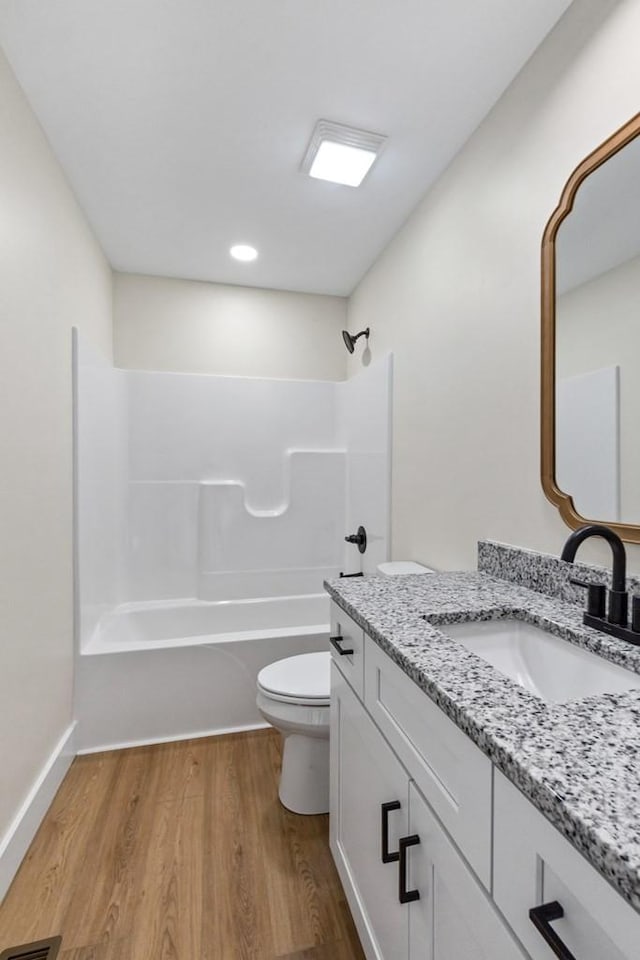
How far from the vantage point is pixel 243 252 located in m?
2.61

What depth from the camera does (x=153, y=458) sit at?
2979mm

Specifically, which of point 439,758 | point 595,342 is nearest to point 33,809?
point 439,758

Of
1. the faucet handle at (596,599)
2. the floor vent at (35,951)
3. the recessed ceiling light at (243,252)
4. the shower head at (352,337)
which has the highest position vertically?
the recessed ceiling light at (243,252)

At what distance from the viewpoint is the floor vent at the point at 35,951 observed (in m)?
1.18

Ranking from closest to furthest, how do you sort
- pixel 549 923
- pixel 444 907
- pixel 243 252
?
pixel 549 923, pixel 444 907, pixel 243 252

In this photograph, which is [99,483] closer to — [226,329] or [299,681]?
[226,329]

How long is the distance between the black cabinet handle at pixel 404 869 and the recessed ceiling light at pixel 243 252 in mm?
2638

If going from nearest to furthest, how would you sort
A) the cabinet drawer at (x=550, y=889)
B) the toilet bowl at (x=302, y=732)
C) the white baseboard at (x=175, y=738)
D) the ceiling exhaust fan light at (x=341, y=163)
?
the cabinet drawer at (x=550, y=889) < the toilet bowl at (x=302, y=732) < the ceiling exhaust fan light at (x=341, y=163) < the white baseboard at (x=175, y=738)

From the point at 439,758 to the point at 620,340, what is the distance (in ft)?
3.30

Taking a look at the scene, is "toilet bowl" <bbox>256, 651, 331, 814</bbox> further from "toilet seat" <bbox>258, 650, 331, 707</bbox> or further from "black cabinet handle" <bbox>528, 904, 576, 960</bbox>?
"black cabinet handle" <bbox>528, 904, 576, 960</bbox>

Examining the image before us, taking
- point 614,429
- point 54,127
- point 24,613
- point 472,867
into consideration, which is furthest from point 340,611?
point 54,127

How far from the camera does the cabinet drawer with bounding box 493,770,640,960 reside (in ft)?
1.41

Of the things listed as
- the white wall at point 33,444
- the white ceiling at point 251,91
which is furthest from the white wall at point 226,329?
the white wall at point 33,444

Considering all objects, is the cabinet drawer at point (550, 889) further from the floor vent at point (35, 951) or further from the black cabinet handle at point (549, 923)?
the floor vent at point (35, 951)
